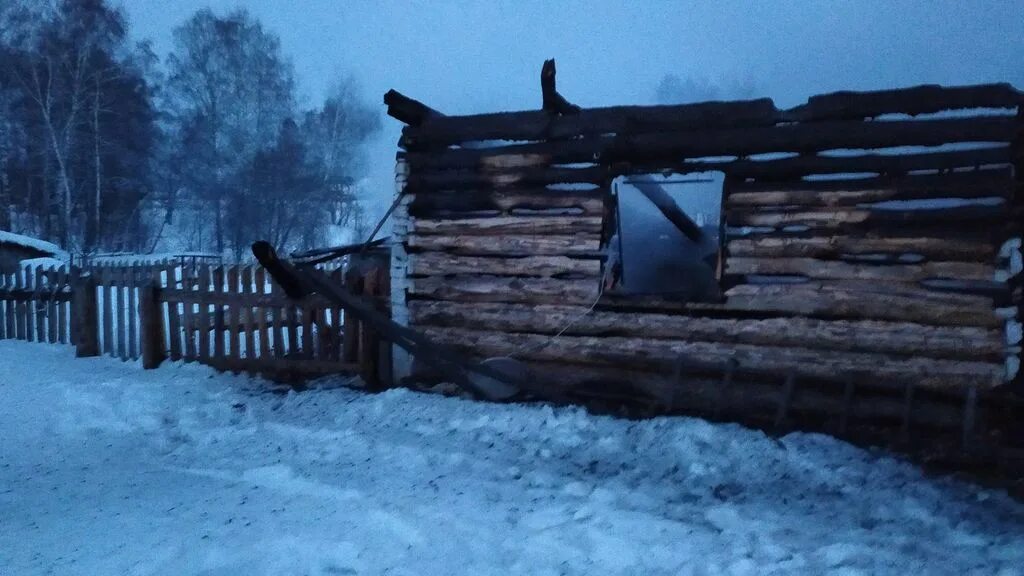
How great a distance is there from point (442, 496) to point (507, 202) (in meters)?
3.42

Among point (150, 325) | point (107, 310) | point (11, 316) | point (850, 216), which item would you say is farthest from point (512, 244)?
point (11, 316)

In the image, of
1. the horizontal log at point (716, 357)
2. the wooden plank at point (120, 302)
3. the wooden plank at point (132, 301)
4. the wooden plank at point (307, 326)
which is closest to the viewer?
the horizontal log at point (716, 357)

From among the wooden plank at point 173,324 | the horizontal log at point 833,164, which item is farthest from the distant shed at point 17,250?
the horizontal log at point 833,164

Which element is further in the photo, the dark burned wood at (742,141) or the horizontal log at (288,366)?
the horizontal log at (288,366)

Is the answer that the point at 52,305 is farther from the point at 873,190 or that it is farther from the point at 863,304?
the point at 873,190

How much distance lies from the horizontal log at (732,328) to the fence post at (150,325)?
3.09 metres

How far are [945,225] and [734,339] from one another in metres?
1.89

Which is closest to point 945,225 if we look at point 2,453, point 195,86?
point 2,453

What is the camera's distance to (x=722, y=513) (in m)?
4.35

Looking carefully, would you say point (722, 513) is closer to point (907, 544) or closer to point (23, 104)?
point (907, 544)

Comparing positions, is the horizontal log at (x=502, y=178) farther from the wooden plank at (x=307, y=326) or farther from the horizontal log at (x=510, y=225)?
the wooden plank at (x=307, y=326)

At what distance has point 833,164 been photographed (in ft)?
19.7

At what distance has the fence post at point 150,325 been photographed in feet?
26.8

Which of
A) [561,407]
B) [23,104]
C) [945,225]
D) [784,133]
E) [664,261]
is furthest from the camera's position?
[23,104]
